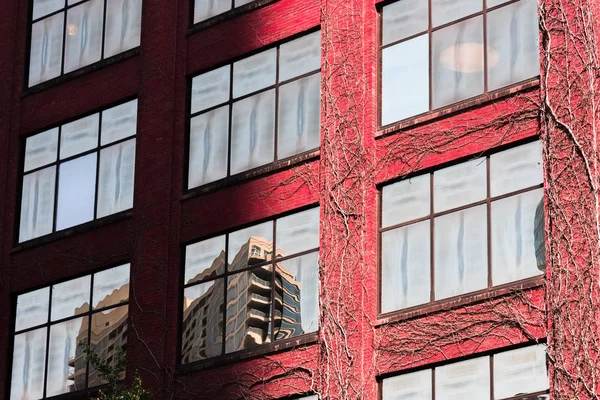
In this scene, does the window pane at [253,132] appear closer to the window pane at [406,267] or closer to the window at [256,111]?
the window at [256,111]

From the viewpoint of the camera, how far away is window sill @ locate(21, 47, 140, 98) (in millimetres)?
43531

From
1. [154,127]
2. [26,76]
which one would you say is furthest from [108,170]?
[26,76]

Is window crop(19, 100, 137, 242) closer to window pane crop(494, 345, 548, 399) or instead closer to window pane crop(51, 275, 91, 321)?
window pane crop(51, 275, 91, 321)

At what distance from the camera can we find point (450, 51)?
3669 cm

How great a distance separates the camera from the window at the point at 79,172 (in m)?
42.6

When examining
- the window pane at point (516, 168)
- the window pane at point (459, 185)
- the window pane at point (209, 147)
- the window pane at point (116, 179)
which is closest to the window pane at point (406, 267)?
the window pane at point (459, 185)

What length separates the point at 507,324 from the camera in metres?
33.4

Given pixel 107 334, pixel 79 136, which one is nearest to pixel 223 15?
pixel 79 136

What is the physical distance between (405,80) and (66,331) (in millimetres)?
11753

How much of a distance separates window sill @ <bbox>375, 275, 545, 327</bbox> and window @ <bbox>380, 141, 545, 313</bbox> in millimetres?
186

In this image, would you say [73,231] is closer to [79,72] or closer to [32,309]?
[32,309]

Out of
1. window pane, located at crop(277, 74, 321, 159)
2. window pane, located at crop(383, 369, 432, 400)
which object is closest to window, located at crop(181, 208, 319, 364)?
window pane, located at crop(277, 74, 321, 159)

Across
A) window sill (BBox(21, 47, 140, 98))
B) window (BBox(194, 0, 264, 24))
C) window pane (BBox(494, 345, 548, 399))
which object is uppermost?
window (BBox(194, 0, 264, 24))

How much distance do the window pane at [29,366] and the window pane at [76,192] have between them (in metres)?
3.18
